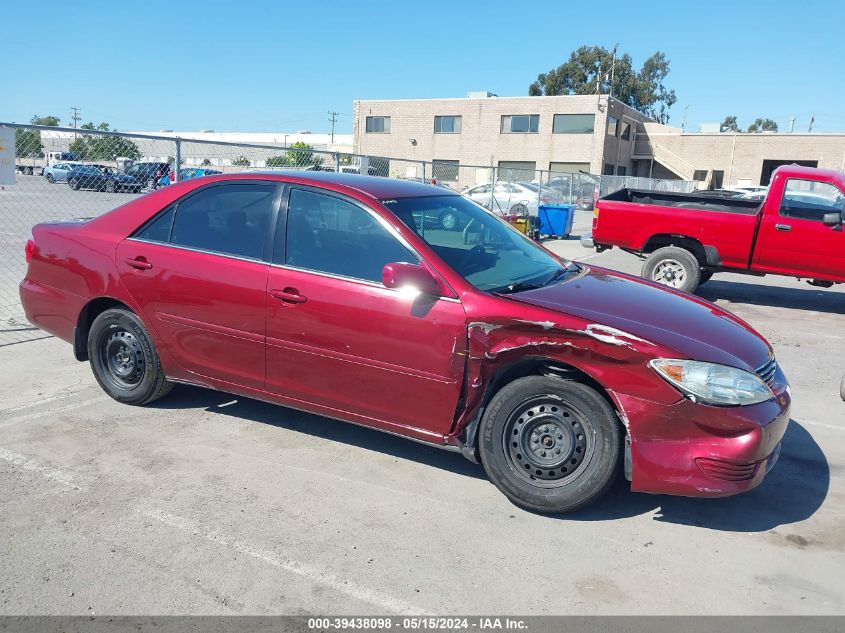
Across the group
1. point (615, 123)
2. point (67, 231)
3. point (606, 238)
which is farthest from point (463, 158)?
point (67, 231)

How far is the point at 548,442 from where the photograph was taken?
354 centimetres

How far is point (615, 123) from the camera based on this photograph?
45.9 metres

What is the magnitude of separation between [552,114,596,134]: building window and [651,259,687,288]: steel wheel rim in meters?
36.1

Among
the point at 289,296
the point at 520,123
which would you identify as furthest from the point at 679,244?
the point at 520,123

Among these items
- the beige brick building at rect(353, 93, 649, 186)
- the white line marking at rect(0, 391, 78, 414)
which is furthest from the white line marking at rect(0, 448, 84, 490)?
the beige brick building at rect(353, 93, 649, 186)

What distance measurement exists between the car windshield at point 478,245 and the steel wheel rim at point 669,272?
18.5 feet

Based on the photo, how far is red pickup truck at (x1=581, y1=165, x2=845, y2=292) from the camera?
9.05 metres

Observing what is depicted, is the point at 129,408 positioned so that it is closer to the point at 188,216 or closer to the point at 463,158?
the point at 188,216

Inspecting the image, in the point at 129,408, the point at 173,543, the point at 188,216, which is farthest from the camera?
the point at 129,408

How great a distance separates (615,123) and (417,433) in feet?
151

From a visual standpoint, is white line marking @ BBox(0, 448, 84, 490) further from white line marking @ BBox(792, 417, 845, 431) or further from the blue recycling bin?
the blue recycling bin

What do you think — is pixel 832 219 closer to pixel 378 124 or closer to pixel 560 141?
pixel 560 141

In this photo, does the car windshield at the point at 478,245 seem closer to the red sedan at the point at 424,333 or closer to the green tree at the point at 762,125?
the red sedan at the point at 424,333

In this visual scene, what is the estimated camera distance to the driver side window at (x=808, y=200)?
359 inches
